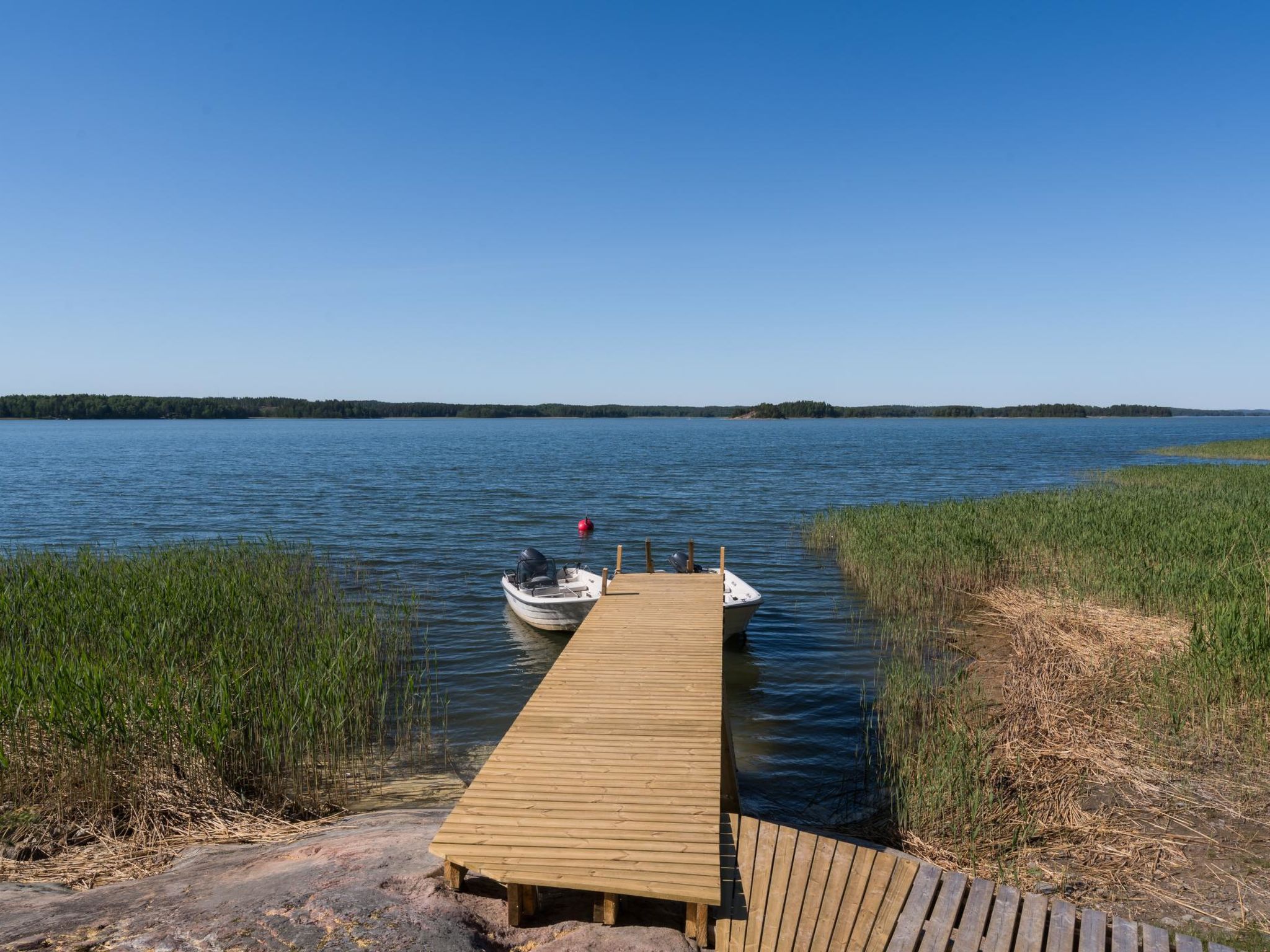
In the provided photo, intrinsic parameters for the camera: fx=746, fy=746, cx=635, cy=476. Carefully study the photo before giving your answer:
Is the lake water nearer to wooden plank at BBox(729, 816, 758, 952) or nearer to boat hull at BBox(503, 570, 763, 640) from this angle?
boat hull at BBox(503, 570, 763, 640)

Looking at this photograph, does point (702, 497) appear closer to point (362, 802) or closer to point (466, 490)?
point (466, 490)

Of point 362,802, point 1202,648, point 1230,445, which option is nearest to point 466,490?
point 362,802

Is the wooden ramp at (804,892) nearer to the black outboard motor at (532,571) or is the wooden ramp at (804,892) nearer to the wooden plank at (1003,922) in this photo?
the wooden plank at (1003,922)

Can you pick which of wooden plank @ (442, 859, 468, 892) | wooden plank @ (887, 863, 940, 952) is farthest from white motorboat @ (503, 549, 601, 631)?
wooden plank @ (887, 863, 940, 952)

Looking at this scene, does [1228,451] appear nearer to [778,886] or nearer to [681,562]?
[681,562]

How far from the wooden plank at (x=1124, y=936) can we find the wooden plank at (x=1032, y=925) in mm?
390

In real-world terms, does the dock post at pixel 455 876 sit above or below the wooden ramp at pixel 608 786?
below

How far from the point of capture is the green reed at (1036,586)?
8.49 metres

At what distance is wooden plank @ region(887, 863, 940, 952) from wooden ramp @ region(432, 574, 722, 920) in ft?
4.00

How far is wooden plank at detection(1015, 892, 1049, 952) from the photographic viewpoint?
4.77 metres

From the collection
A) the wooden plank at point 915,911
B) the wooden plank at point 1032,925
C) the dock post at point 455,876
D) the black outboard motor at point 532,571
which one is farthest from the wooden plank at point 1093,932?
the black outboard motor at point 532,571

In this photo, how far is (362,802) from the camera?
864 cm

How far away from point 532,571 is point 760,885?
41.2ft

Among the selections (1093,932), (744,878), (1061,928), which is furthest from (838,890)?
(1093,932)
